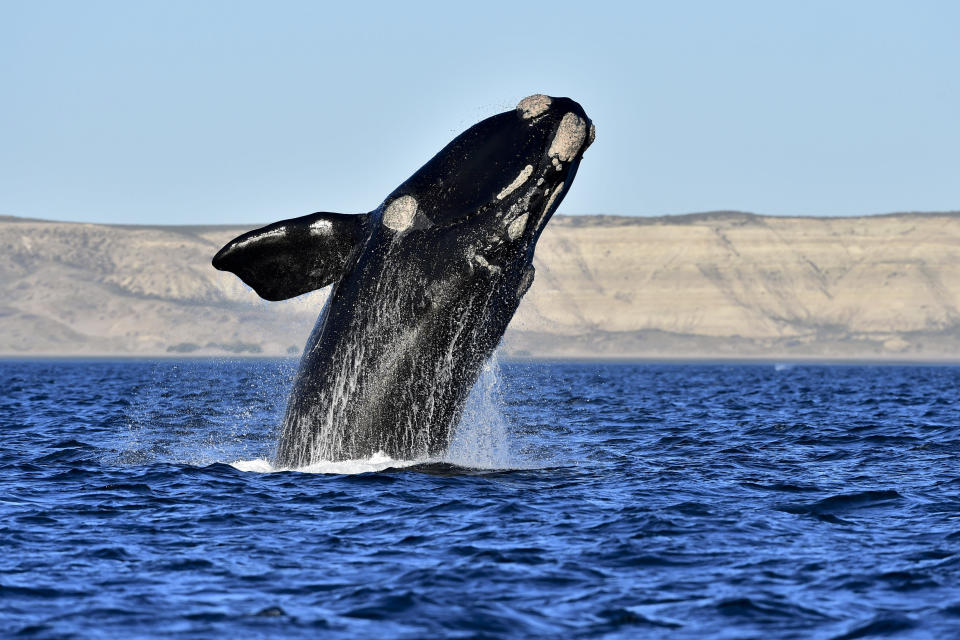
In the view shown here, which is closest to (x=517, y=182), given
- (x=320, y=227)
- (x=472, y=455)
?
(x=320, y=227)

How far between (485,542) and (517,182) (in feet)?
12.2

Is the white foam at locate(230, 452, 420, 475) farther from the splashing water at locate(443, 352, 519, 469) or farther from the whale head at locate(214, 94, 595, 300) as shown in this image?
the whale head at locate(214, 94, 595, 300)

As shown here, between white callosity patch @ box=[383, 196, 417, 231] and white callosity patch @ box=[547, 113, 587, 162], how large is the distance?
1.48 m

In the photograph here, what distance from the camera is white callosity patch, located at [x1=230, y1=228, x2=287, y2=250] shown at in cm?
1320

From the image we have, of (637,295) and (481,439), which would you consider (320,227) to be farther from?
(637,295)

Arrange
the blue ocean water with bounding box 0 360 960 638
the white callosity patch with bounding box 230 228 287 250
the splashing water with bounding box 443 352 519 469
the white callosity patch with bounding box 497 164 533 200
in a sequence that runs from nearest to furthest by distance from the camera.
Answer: the blue ocean water with bounding box 0 360 960 638 → the white callosity patch with bounding box 230 228 287 250 → the white callosity patch with bounding box 497 164 533 200 → the splashing water with bounding box 443 352 519 469

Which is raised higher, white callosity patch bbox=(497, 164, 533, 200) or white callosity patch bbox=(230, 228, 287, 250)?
white callosity patch bbox=(497, 164, 533, 200)

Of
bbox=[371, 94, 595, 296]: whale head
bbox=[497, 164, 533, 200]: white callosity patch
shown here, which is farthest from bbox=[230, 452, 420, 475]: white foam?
bbox=[497, 164, 533, 200]: white callosity patch

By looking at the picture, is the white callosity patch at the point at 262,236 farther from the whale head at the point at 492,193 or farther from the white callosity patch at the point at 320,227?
→ the whale head at the point at 492,193

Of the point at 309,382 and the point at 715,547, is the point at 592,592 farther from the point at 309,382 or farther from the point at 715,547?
the point at 309,382

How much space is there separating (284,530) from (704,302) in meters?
175

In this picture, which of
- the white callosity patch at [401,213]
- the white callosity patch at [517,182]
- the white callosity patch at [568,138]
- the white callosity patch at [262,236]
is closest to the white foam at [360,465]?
the white callosity patch at [401,213]

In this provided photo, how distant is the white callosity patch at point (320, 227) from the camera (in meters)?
13.8

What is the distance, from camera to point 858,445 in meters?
23.1
